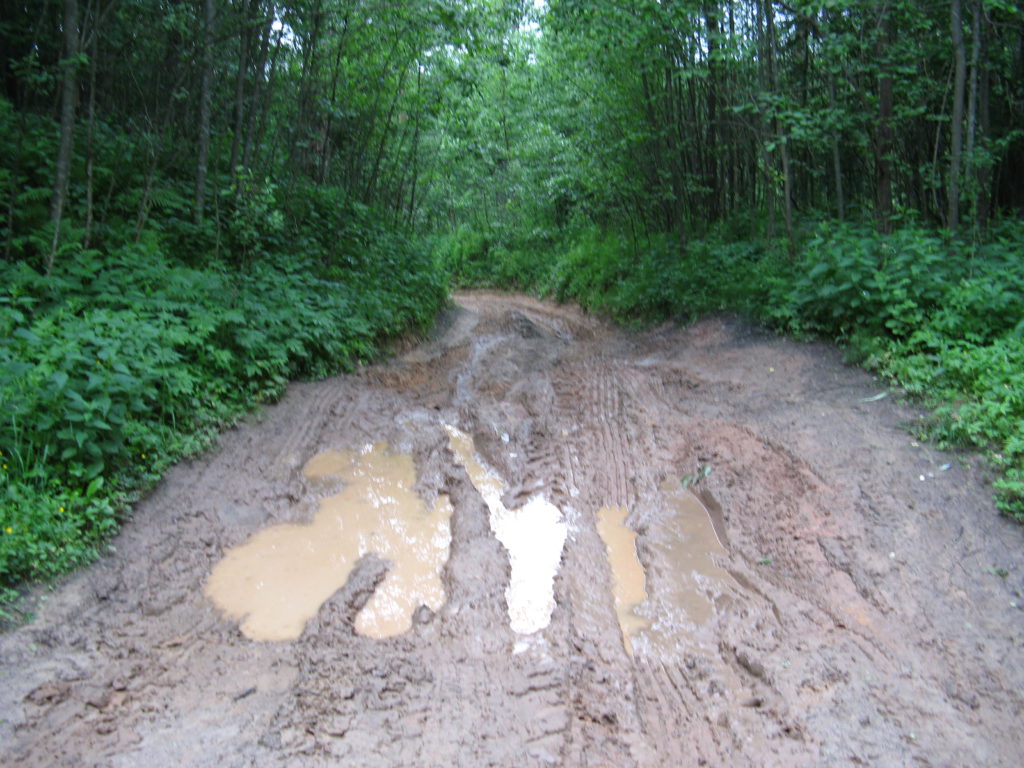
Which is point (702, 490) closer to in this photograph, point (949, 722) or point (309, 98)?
point (949, 722)

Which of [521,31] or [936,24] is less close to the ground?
[521,31]

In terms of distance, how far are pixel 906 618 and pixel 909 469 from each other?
1.88 metres

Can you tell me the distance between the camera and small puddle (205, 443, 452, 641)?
4305 millimetres

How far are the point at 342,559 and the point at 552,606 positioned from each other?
1.58 m

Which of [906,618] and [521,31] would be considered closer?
[906,618]

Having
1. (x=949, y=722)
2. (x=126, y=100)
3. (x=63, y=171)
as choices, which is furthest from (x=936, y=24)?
(x=126, y=100)

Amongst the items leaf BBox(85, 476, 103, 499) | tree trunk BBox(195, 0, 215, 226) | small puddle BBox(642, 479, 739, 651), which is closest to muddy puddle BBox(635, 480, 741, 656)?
small puddle BBox(642, 479, 739, 651)

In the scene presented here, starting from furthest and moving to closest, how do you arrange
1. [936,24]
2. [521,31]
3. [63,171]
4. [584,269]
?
[521,31] → [584,269] → [936,24] → [63,171]

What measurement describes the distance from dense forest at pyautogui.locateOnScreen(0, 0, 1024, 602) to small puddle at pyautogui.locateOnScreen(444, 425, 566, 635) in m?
2.63

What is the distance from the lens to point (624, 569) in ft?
15.9

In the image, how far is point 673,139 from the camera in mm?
13930

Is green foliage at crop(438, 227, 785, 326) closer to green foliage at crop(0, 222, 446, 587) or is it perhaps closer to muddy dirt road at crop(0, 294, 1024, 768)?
muddy dirt road at crop(0, 294, 1024, 768)

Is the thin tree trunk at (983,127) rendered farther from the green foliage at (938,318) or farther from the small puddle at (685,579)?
the small puddle at (685,579)

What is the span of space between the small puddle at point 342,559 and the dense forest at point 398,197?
3.37 feet
